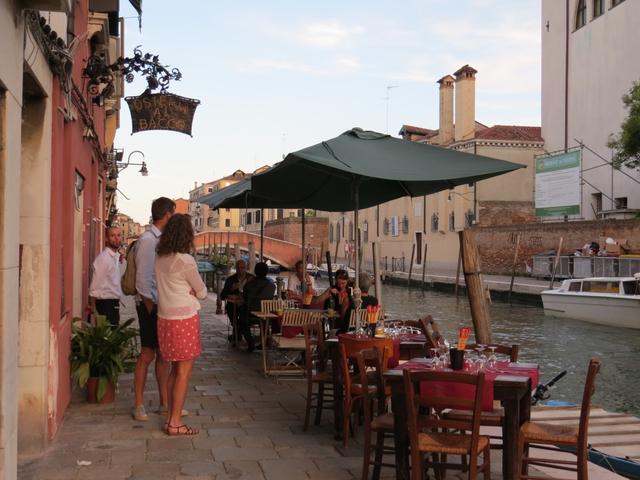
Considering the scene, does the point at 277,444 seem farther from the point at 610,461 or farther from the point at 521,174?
the point at 521,174

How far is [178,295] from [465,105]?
41180 millimetres

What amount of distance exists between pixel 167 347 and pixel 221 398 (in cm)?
181

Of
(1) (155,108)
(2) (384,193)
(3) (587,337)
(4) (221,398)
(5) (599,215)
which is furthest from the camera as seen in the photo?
(5) (599,215)

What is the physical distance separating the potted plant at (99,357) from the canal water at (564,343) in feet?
28.3

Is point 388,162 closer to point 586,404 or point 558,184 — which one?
point 586,404

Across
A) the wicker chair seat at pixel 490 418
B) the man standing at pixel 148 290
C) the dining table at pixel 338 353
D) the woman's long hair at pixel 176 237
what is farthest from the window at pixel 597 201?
the wicker chair seat at pixel 490 418

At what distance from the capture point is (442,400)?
13.4ft

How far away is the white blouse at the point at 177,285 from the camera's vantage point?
218 inches

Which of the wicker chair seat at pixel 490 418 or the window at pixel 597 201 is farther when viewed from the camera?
the window at pixel 597 201

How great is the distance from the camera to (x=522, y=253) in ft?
123

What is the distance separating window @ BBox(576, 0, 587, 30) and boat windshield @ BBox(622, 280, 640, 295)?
60.2 ft

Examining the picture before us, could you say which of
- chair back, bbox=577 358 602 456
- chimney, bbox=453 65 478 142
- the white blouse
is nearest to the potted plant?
the white blouse

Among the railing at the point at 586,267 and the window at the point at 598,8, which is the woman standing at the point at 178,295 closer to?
the railing at the point at 586,267

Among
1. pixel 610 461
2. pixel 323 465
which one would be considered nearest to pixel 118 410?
pixel 323 465
